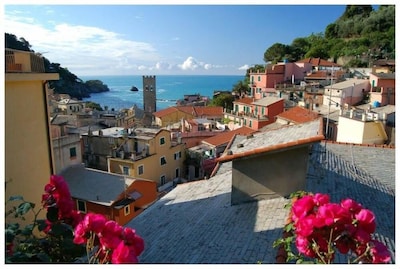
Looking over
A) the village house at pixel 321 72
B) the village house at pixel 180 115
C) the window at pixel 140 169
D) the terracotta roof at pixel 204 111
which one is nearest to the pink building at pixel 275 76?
the village house at pixel 321 72

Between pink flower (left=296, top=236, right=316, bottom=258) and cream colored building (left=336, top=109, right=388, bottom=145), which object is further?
cream colored building (left=336, top=109, right=388, bottom=145)

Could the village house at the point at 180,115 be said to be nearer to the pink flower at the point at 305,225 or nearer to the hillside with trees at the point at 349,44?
the hillside with trees at the point at 349,44

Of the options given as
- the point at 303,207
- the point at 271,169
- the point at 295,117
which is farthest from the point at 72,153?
the point at 295,117

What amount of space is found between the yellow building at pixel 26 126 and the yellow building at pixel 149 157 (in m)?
12.4

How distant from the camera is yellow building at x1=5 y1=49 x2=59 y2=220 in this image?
311cm

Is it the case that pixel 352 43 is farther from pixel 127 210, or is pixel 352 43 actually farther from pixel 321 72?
pixel 127 210

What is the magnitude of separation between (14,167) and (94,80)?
10334 cm

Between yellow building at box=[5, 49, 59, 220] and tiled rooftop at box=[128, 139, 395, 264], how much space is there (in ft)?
4.92

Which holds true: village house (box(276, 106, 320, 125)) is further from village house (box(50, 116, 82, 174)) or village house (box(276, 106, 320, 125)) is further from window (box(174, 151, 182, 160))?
village house (box(50, 116, 82, 174))

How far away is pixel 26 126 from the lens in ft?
11.1

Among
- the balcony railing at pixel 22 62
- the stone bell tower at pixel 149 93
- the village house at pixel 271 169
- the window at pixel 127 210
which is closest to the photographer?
the balcony railing at pixel 22 62

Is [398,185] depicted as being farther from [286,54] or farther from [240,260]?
[286,54]

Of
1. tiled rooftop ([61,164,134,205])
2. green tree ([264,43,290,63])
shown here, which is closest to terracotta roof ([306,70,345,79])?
green tree ([264,43,290,63])

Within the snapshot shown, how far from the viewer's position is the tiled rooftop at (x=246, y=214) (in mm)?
3158
